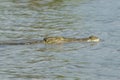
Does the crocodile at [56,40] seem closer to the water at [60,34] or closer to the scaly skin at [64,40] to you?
the scaly skin at [64,40]

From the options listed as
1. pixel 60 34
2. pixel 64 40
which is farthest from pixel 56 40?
pixel 60 34

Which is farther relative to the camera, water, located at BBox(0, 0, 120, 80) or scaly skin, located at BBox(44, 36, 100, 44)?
scaly skin, located at BBox(44, 36, 100, 44)

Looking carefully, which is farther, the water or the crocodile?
the crocodile

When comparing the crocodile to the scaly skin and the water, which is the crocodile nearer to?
Answer: the scaly skin

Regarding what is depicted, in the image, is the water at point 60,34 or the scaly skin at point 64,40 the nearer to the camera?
the water at point 60,34

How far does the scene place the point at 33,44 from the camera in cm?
1672

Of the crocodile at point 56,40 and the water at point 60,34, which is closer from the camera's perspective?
the water at point 60,34

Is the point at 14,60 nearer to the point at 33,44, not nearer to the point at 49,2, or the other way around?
the point at 33,44

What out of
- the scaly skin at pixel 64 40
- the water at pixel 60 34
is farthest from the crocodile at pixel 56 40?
the water at pixel 60 34

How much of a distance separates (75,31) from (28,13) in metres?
3.50

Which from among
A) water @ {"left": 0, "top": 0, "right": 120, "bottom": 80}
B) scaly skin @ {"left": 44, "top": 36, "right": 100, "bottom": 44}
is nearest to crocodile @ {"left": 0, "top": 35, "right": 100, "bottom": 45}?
scaly skin @ {"left": 44, "top": 36, "right": 100, "bottom": 44}

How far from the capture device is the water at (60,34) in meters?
13.7

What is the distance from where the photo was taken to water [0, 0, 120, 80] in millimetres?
13727

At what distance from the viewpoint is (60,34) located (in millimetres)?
18062
